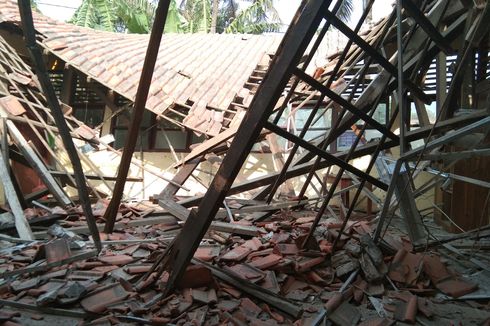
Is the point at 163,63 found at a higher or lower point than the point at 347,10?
lower

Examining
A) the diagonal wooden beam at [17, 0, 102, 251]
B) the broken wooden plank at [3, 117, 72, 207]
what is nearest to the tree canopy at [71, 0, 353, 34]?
the broken wooden plank at [3, 117, 72, 207]

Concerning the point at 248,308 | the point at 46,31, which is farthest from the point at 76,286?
the point at 46,31

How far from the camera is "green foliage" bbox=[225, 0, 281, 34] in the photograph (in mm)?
20734

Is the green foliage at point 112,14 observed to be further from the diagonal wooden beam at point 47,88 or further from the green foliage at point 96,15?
the diagonal wooden beam at point 47,88

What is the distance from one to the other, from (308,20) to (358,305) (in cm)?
236

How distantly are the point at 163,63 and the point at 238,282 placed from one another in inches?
312

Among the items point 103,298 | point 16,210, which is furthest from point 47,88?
point 16,210

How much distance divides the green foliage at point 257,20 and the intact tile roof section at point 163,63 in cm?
980

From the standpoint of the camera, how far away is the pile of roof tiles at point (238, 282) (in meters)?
2.94

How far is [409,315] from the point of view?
2.91 meters

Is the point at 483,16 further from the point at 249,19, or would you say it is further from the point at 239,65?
the point at 249,19

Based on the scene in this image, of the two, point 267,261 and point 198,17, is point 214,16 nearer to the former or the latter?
point 198,17

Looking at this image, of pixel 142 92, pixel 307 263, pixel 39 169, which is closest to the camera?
pixel 142 92

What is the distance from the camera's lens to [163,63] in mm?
10008
